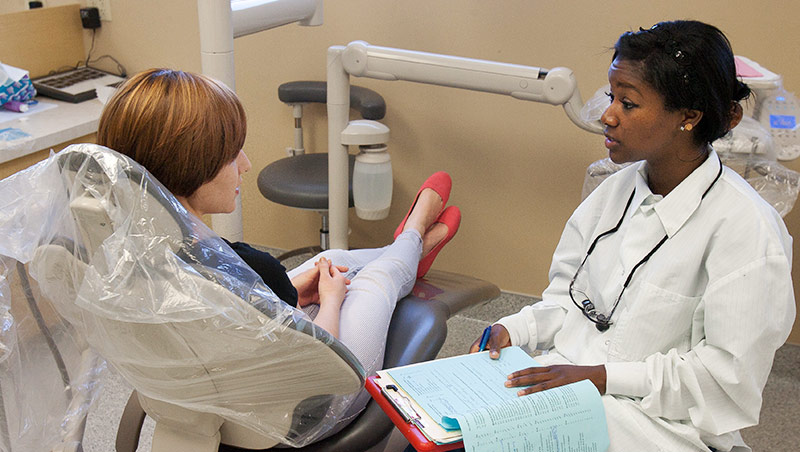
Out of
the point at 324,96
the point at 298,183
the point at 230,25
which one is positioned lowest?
the point at 298,183

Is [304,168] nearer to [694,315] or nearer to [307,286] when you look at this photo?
[307,286]

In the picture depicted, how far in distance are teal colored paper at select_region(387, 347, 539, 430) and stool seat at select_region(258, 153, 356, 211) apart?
117cm

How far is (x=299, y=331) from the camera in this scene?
102cm

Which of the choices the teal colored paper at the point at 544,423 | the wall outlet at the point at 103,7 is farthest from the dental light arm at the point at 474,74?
the wall outlet at the point at 103,7

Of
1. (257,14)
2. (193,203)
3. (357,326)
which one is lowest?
(357,326)

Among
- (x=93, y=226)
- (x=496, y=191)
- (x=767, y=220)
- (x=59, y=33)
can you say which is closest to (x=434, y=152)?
(x=496, y=191)

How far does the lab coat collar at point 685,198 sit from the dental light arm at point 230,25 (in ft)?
2.87

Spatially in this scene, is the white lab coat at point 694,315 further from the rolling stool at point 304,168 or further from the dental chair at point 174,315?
the rolling stool at point 304,168

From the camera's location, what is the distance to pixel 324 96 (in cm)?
259

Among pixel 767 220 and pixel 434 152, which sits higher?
pixel 767 220

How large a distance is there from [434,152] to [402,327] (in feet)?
4.07

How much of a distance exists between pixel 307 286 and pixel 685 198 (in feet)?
2.44

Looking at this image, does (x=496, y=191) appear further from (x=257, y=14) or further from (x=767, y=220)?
(x=767, y=220)

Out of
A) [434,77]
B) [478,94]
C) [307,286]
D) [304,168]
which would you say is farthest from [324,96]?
[307,286]
